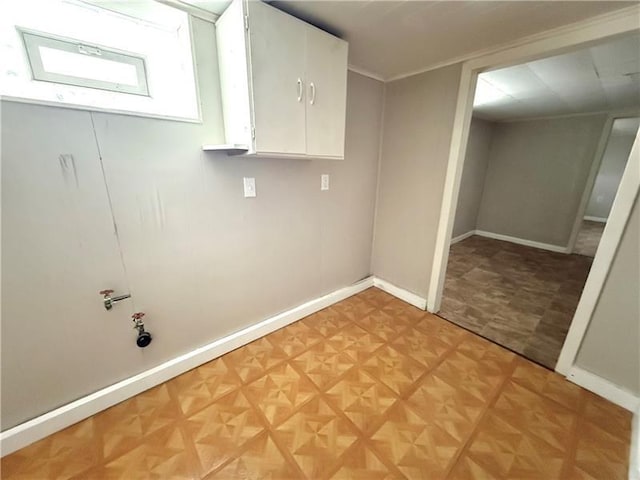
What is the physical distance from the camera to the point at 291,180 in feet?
6.31

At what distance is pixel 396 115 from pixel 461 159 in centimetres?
73

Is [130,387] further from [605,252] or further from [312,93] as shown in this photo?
[605,252]

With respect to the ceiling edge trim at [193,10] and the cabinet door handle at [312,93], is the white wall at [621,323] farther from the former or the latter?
the ceiling edge trim at [193,10]

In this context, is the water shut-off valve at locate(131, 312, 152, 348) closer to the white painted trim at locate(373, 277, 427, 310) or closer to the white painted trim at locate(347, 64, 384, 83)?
the white painted trim at locate(373, 277, 427, 310)

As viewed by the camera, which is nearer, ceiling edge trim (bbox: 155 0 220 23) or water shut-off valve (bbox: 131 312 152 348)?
ceiling edge trim (bbox: 155 0 220 23)

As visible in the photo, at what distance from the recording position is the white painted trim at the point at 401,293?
243cm

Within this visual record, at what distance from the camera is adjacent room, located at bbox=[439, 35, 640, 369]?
2.12 m

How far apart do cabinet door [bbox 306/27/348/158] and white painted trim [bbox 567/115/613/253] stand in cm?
435

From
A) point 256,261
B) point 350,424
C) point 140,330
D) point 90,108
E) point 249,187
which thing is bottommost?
point 350,424

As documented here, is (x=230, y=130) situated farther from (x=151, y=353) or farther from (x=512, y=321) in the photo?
(x=512, y=321)

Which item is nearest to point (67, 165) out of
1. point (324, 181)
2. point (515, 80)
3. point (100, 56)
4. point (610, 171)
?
point (100, 56)

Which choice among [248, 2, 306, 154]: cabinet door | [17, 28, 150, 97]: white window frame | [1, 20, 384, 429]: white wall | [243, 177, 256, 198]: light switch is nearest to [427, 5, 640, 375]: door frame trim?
[1, 20, 384, 429]: white wall

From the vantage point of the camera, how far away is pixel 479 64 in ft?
5.73

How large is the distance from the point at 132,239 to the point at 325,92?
1.41 metres
